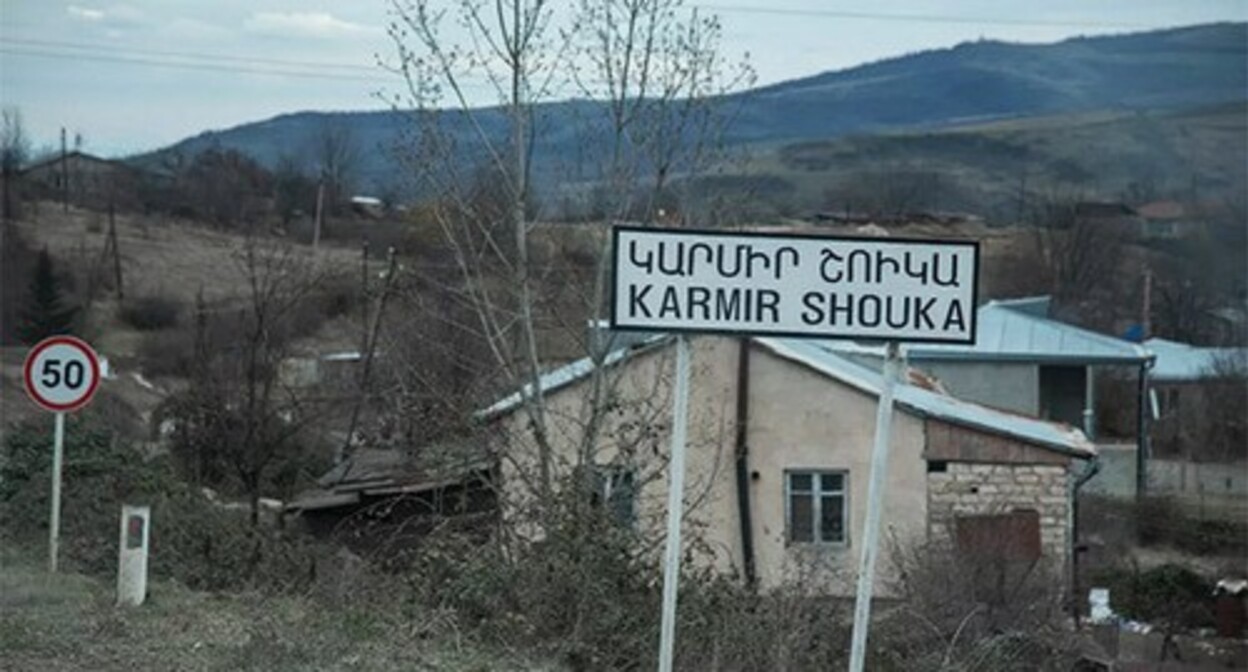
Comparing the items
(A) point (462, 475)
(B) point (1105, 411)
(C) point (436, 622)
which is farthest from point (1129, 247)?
(C) point (436, 622)

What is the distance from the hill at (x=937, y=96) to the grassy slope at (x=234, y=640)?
781cm

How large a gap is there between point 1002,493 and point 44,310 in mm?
28154

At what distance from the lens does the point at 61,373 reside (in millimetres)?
15297

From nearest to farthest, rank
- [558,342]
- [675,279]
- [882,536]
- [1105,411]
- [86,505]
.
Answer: [675,279], [86,505], [558,342], [882,536], [1105,411]

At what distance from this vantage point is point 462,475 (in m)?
15.6

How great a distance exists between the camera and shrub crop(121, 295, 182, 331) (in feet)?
184

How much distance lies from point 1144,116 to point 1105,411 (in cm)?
1483

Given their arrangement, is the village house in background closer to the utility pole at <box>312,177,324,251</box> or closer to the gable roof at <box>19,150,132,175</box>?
the gable roof at <box>19,150,132,175</box>

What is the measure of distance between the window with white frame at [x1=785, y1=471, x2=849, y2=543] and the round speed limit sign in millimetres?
19405

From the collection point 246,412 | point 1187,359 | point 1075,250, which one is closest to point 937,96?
point 1075,250

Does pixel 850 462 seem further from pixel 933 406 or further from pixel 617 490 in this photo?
pixel 617 490

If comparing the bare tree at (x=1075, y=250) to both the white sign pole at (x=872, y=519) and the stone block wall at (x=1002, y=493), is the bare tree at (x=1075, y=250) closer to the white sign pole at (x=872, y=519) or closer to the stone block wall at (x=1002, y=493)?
the stone block wall at (x=1002, y=493)

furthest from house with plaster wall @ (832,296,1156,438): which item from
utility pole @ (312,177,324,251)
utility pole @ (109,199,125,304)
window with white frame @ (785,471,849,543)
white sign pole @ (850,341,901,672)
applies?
white sign pole @ (850,341,901,672)

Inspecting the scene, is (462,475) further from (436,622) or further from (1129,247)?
(1129,247)
